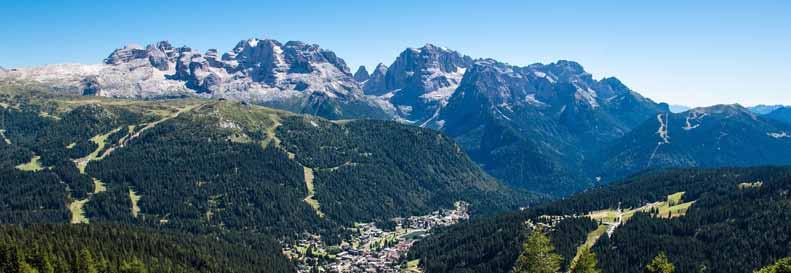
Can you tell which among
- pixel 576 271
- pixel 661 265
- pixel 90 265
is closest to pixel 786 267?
pixel 661 265

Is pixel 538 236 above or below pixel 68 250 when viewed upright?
above

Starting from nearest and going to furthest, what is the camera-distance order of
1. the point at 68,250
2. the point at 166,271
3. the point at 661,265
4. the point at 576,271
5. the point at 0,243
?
the point at 661,265 → the point at 576,271 → the point at 0,243 → the point at 68,250 → the point at 166,271

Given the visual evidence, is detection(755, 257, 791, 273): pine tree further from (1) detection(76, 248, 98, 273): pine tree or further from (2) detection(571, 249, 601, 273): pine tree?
(1) detection(76, 248, 98, 273): pine tree

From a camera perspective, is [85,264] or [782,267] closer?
[782,267]

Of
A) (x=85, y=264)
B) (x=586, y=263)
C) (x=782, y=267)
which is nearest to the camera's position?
(x=782, y=267)

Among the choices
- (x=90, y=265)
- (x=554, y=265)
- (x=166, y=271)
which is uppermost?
(x=554, y=265)

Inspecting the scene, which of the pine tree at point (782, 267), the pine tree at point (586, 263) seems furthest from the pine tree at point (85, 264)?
the pine tree at point (782, 267)

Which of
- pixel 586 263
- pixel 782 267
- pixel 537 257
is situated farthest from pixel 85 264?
pixel 782 267

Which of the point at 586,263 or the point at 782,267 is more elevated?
the point at 782,267

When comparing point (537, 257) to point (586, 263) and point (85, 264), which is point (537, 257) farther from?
point (85, 264)

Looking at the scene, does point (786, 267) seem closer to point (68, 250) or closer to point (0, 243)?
point (0, 243)

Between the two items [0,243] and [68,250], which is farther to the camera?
[68,250]
